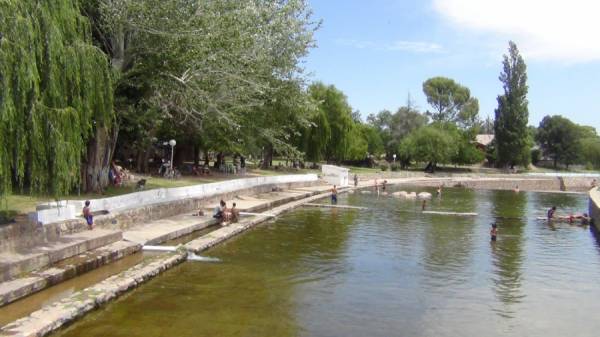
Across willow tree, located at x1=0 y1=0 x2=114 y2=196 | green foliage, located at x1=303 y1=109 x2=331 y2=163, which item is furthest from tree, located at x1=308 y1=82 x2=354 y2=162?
willow tree, located at x1=0 y1=0 x2=114 y2=196

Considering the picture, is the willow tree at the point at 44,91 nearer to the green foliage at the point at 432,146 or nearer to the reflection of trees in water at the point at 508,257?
the reflection of trees in water at the point at 508,257

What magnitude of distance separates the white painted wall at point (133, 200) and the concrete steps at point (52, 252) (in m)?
0.74

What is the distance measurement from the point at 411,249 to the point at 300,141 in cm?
3839

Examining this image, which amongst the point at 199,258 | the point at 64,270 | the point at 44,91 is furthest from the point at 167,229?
the point at 44,91

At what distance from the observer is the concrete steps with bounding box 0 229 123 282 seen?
1267cm

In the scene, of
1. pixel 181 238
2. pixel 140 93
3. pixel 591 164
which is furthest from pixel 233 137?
pixel 591 164

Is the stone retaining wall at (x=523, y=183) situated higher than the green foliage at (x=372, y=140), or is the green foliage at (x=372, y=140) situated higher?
the green foliage at (x=372, y=140)

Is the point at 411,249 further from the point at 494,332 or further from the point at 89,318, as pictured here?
the point at 89,318

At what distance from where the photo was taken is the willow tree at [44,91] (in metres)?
11.9

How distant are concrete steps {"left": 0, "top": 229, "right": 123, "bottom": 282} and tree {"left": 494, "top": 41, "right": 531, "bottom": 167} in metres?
76.6

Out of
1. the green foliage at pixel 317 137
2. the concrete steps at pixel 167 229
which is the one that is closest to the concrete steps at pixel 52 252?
the concrete steps at pixel 167 229

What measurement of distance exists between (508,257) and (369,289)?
27.3 ft

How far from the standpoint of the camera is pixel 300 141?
59.6 metres

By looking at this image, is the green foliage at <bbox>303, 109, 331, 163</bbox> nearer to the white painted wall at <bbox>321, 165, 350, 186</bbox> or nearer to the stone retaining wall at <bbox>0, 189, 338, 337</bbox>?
the white painted wall at <bbox>321, 165, 350, 186</bbox>
